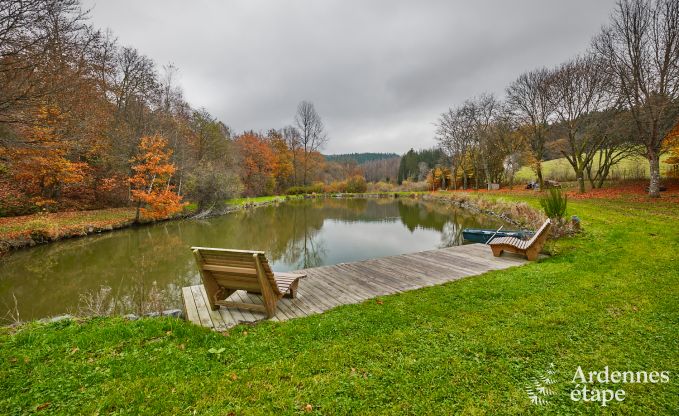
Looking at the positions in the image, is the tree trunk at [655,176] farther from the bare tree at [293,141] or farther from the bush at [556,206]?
the bare tree at [293,141]

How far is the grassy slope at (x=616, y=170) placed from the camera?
21.0 m

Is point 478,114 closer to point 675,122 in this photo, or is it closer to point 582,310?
point 675,122

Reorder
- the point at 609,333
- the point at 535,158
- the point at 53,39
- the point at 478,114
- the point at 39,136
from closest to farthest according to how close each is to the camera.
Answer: the point at 609,333 < the point at 53,39 < the point at 39,136 < the point at 535,158 < the point at 478,114

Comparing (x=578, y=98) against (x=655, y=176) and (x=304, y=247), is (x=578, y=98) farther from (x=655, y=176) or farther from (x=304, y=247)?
(x=304, y=247)

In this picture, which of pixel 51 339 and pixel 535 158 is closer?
pixel 51 339

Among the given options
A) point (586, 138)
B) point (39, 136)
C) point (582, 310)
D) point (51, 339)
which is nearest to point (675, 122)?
point (586, 138)

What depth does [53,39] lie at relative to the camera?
7.74 m

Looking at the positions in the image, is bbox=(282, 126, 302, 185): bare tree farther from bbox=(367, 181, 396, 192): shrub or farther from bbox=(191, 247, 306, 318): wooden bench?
bbox=(191, 247, 306, 318): wooden bench

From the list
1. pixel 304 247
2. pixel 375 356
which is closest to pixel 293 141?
pixel 304 247

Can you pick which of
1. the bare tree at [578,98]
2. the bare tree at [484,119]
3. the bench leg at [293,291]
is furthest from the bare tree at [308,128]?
the bench leg at [293,291]

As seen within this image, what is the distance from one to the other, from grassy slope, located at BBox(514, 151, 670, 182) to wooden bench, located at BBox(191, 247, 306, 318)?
89.9 ft

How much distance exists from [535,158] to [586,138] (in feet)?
16.6

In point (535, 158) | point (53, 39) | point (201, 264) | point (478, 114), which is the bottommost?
point (201, 264)

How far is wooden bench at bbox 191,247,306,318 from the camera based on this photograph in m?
3.60
